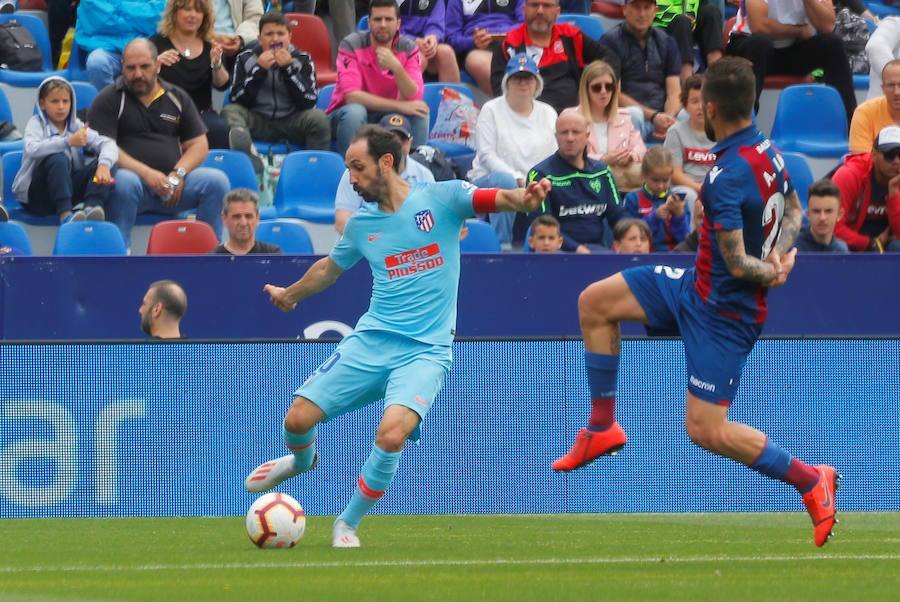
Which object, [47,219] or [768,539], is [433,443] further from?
[47,219]

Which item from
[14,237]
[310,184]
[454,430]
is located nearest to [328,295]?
[454,430]

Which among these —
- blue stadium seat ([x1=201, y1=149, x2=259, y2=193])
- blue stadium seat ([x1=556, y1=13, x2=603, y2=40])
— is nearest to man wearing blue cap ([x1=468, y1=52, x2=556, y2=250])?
blue stadium seat ([x1=201, y1=149, x2=259, y2=193])

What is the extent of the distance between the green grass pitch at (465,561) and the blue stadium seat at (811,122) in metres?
5.86

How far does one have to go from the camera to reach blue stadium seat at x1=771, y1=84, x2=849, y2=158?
15.1 m

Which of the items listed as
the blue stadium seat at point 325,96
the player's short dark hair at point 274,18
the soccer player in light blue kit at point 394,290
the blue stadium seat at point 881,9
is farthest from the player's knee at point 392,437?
the blue stadium seat at point 881,9

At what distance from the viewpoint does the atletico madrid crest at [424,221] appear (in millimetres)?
8281

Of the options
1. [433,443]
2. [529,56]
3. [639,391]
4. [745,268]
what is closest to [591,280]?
[639,391]

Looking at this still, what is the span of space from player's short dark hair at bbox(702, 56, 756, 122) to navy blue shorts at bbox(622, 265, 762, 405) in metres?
0.83

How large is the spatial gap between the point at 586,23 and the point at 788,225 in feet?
28.3

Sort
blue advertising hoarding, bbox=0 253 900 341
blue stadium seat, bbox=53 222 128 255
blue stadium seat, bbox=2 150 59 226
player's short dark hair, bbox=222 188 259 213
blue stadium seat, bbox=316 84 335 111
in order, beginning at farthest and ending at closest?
blue stadium seat, bbox=316 84 335 111 → blue stadium seat, bbox=2 150 59 226 → blue stadium seat, bbox=53 222 128 255 → player's short dark hair, bbox=222 188 259 213 → blue advertising hoarding, bbox=0 253 900 341

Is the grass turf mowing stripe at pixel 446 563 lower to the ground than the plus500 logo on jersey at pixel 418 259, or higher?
lower

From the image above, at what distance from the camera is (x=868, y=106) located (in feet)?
45.0

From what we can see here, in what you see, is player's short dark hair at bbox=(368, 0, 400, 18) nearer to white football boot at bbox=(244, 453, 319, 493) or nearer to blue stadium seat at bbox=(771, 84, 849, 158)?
blue stadium seat at bbox=(771, 84, 849, 158)

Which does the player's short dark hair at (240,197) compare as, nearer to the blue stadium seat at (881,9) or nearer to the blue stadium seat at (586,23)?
the blue stadium seat at (586,23)
